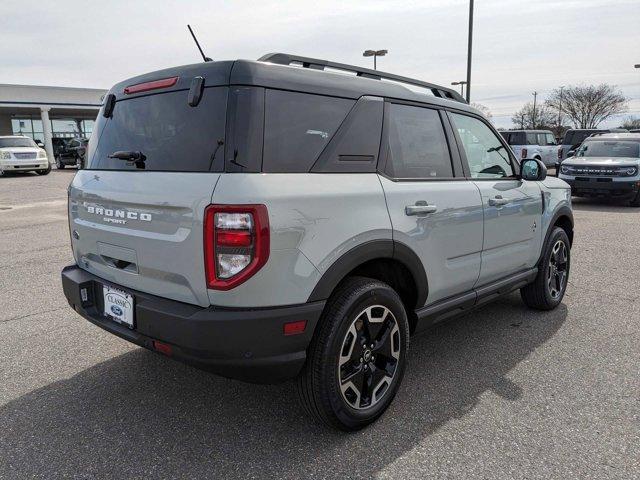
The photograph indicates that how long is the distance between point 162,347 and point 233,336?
17.4 inches

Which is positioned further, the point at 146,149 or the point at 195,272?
the point at 146,149

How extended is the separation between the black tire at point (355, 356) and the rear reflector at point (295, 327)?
0.16 meters

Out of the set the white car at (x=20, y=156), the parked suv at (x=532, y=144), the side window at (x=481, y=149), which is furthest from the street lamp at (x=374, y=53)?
the side window at (x=481, y=149)

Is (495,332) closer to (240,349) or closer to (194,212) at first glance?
(240,349)

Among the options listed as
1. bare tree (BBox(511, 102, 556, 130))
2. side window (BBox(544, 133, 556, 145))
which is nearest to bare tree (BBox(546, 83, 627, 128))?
bare tree (BBox(511, 102, 556, 130))

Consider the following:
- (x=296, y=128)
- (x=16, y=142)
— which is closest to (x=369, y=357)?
(x=296, y=128)

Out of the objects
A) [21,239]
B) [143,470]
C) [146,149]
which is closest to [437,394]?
[143,470]

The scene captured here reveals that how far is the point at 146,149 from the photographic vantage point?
8.97 ft

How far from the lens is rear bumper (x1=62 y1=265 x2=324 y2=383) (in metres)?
2.26

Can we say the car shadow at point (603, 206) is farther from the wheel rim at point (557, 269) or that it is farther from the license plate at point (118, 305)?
the license plate at point (118, 305)

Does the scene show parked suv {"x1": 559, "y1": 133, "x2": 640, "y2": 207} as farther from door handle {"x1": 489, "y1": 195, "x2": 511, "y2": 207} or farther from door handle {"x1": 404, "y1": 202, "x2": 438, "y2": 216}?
door handle {"x1": 404, "y1": 202, "x2": 438, "y2": 216}

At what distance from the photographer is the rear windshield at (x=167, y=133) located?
240 cm

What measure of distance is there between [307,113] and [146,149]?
891mm

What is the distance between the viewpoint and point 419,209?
2.96m
